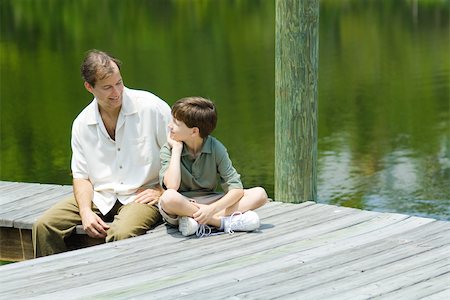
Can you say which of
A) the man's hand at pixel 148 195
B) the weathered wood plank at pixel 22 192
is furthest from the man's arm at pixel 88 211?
the weathered wood plank at pixel 22 192

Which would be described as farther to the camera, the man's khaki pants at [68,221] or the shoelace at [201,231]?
the man's khaki pants at [68,221]

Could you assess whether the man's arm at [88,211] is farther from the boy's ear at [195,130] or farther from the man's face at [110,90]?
the boy's ear at [195,130]

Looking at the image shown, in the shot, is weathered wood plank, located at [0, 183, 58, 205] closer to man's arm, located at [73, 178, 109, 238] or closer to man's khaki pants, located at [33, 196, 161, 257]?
man's khaki pants, located at [33, 196, 161, 257]

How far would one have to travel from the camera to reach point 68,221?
4.52 metres

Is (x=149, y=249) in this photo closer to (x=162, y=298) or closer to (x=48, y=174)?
(x=162, y=298)

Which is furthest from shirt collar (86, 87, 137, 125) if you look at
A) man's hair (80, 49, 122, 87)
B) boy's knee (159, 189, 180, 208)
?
boy's knee (159, 189, 180, 208)

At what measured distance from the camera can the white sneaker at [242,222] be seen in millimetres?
4312

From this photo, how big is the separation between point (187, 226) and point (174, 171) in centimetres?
23

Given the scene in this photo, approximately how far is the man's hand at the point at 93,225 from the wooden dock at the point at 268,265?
22 cm

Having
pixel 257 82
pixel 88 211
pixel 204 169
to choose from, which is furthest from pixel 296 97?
pixel 257 82

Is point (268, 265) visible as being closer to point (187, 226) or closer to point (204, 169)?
point (187, 226)

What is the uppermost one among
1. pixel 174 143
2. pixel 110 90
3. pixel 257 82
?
pixel 110 90

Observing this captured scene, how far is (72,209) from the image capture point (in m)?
4.54

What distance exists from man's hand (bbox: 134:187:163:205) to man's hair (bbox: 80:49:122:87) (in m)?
0.52
